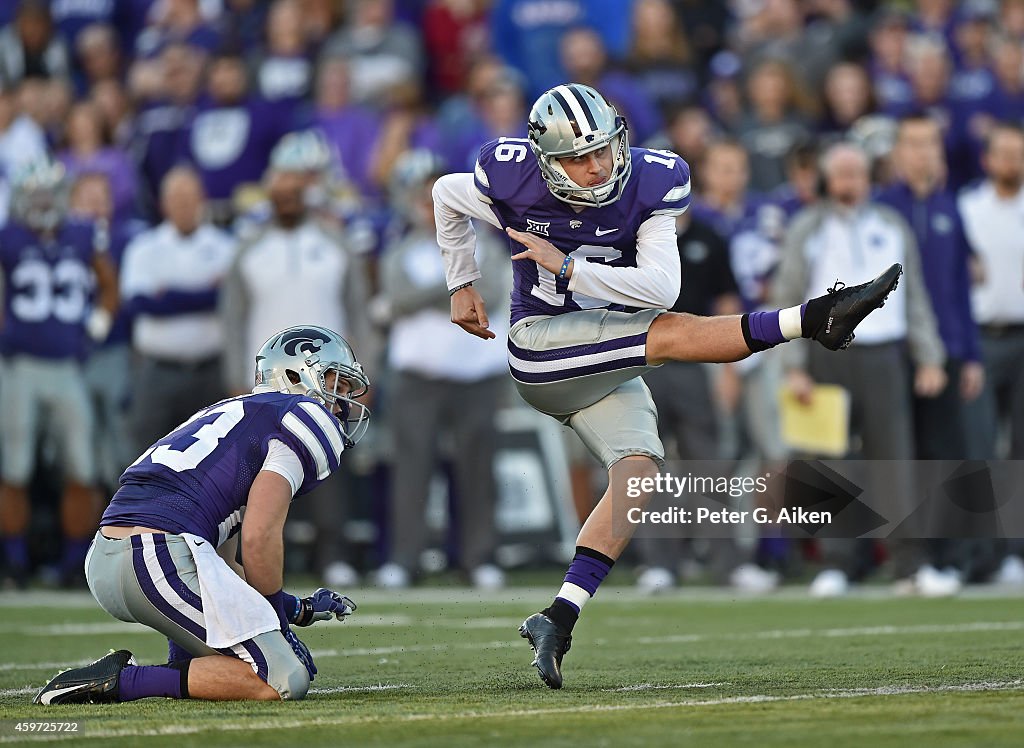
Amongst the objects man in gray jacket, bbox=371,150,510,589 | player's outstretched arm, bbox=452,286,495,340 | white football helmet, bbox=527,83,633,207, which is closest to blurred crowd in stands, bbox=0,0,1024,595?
man in gray jacket, bbox=371,150,510,589

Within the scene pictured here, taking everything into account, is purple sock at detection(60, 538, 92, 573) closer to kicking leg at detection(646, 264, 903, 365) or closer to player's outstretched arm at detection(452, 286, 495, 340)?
player's outstretched arm at detection(452, 286, 495, 340)

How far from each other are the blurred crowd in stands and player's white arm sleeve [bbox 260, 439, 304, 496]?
457cm

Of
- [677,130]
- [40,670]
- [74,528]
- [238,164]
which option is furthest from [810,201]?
[40,670]

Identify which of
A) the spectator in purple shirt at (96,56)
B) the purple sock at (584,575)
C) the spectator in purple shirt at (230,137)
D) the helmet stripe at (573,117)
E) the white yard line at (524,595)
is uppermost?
the spectator in purple shirt at (96,56)

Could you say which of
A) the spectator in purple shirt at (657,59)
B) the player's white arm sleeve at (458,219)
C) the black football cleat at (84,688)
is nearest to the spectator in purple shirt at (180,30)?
the spectator in purple shirt at (657,59)

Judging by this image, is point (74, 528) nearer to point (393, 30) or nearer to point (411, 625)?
point (411, 625)

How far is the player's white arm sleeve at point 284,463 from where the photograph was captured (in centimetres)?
539

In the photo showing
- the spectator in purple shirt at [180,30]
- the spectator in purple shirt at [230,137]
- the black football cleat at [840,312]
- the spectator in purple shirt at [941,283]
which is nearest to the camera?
the black football cleat at [840,312]

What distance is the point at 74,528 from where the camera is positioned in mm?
10688

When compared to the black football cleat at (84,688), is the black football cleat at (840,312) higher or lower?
higher

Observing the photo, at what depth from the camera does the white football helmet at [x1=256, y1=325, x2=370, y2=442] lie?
18.8 ft

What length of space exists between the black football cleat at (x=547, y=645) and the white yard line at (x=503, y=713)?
1.81 feet

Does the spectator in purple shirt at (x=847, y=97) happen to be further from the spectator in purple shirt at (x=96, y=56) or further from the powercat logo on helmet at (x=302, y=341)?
the powercat logo on helmet at (x=302, y=341)

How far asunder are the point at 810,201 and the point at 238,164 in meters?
4.16
